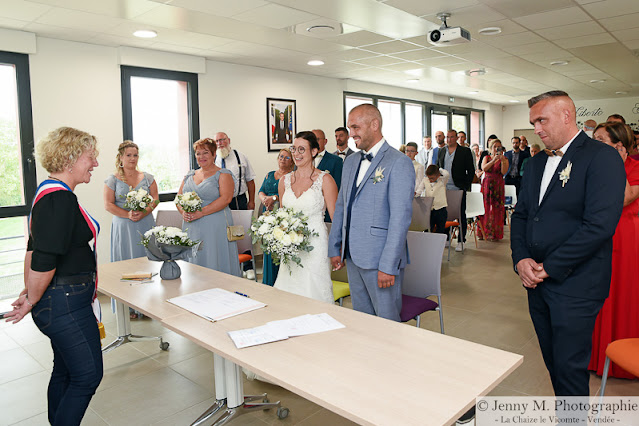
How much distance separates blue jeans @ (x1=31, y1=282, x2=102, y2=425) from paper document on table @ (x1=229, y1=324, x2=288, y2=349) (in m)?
0.72

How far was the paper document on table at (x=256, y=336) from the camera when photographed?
1970 millimetres

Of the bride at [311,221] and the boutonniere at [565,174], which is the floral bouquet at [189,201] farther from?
the boutonniere at [565,174]

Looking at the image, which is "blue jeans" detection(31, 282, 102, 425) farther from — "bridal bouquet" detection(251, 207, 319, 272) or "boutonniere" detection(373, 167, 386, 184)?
"boutonniere" detection(373, 167, 386, 184)

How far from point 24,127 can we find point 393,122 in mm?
7728

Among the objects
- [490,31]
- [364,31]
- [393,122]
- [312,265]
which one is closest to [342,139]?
[364,31]

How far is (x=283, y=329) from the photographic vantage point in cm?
211

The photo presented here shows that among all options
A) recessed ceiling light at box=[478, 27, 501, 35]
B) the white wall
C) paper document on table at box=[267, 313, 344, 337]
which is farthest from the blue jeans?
recessed ceiling light at box=[478, 27, 501, 35]

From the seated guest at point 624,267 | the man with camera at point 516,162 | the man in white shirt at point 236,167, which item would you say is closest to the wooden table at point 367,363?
the seated guest at point 624,267

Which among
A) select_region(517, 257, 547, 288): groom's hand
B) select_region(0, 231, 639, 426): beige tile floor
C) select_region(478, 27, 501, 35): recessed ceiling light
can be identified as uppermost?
select_region(478, 27, 501, 35): recessed ceiling light

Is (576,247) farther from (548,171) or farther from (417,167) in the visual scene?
(417,167)

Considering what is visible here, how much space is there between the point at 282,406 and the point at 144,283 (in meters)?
→ 1.16

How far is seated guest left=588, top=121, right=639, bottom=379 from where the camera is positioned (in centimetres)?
318

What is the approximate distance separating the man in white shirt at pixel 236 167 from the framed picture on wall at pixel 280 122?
125 cm

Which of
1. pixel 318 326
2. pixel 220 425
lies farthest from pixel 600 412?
pixel 220 425
